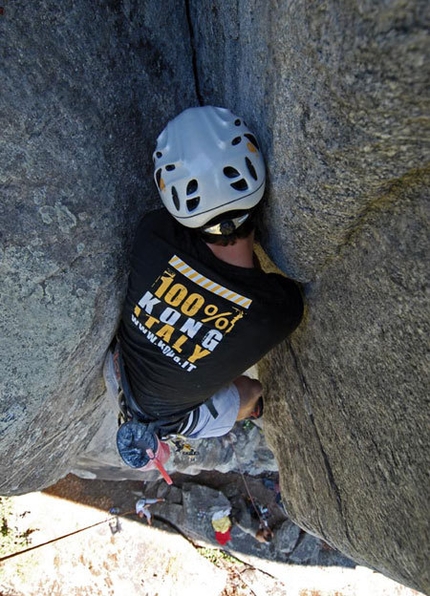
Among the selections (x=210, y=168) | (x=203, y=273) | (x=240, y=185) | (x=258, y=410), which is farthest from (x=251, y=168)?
(x=258, y=410)

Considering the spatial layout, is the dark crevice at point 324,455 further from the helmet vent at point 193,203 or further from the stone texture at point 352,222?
the helmet vent at point 193,203


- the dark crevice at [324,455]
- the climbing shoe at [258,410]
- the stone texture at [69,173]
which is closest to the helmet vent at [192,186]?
the stone texture at [69,173]

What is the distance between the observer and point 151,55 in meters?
2.54

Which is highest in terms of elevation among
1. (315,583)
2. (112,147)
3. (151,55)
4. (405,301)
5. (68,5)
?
(68,5)

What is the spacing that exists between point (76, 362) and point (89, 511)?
453cm

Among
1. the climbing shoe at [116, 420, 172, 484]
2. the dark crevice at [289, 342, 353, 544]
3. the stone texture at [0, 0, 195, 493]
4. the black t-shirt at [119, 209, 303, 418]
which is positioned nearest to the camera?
the stone texture at [0, 0, 195, 493]

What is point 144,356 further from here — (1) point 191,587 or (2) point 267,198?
(1) point 191,587

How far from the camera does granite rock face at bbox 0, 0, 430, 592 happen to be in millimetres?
1406

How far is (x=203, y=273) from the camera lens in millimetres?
2232

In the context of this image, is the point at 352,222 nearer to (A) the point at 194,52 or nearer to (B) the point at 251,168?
(B) the point at 251,168

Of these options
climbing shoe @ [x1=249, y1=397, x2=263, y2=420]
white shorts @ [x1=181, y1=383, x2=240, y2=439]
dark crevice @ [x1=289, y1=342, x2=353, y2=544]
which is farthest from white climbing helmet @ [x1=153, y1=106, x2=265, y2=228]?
climbing shoe @ [x1=249, y1=397, x2=263, y2=420]

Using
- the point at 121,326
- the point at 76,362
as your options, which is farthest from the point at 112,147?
the point at 76,362

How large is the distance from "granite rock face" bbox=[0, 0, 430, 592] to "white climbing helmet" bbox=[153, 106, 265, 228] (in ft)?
0.36

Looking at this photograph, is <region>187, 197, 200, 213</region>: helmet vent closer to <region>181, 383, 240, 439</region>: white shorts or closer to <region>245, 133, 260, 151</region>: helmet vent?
<region>245, 133, 260, 151</region>: helmet vent
